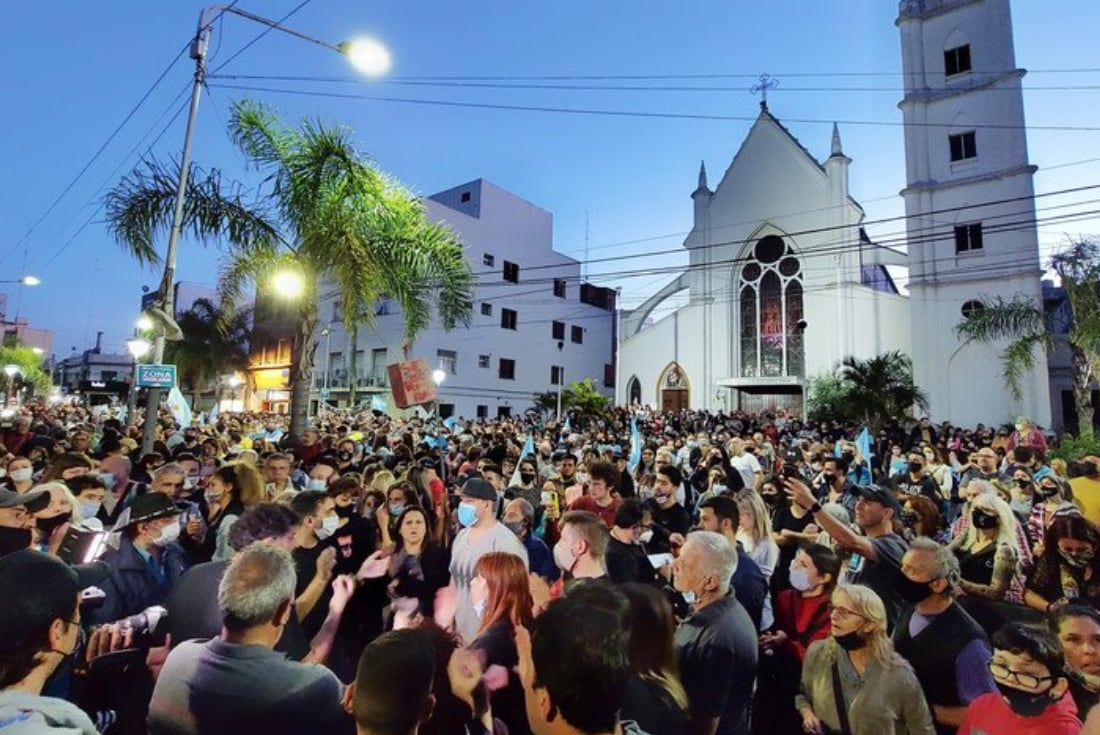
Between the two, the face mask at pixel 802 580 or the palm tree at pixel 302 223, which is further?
the palm tree at pixel 302 223

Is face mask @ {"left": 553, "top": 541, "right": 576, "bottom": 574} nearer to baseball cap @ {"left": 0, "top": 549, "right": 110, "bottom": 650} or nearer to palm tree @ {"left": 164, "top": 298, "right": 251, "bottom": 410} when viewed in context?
baseball cap @ {"left": 0, "top": 549, "right": 110, "bottom": 650}

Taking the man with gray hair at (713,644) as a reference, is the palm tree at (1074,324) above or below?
above

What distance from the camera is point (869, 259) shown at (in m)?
29.3

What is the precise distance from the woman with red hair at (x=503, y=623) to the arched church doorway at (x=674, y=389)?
29172 mm

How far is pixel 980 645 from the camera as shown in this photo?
2.73 m

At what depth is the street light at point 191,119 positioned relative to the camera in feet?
26.1

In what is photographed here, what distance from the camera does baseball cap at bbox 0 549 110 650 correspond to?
1.64 meters

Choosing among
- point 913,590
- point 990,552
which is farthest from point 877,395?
point 913,590

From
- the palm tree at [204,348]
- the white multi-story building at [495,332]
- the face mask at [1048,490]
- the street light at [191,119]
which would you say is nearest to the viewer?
the face mask at [1048,490]

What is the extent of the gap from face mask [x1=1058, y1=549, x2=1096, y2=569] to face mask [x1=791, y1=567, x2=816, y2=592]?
1584 millimetres

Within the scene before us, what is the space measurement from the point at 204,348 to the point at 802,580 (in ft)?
134

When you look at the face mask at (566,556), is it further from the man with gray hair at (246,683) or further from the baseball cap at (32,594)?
the baseball cap at (32,594)

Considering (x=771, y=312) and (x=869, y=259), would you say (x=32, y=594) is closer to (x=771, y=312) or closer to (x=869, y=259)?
(x=771, y=312)

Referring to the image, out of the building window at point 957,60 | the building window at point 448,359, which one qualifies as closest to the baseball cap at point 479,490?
the building window at point 448,359
